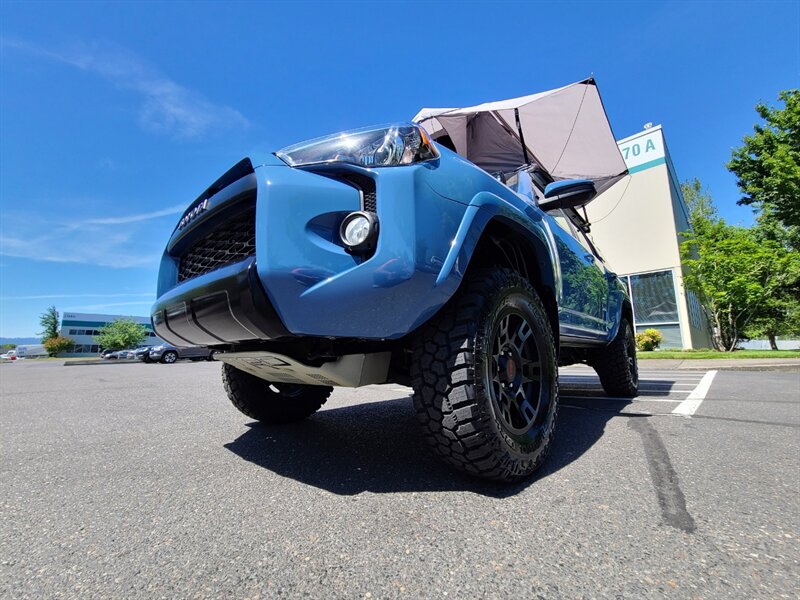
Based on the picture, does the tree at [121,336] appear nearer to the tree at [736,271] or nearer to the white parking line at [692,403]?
the tree at [736,271]

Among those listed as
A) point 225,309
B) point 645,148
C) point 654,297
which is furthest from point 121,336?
point 225,309

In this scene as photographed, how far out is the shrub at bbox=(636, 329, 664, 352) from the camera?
632 inches

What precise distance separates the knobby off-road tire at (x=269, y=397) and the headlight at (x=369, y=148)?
157cm

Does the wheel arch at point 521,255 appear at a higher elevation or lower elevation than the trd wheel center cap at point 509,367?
higher

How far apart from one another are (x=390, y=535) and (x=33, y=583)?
3.00 ft

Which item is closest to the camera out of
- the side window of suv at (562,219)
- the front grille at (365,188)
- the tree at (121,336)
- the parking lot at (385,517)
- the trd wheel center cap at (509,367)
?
the parking lot at (385,517)

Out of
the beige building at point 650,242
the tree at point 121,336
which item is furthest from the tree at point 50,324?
the beige building at point 650,242

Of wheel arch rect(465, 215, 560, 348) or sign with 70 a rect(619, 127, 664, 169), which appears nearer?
wheel arch rect(465, 215, 560, 348)

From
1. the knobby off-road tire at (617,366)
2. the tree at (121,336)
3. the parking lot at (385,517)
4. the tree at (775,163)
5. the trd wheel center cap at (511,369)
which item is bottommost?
the parking lot at (385,517)

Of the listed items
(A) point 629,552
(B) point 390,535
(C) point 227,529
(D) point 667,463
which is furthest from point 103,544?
(D) point 667,463

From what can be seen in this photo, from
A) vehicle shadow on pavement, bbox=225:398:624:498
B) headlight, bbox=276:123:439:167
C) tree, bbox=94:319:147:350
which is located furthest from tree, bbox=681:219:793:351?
tree, bbox=94:319:147:350

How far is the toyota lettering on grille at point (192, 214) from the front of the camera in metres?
1.79

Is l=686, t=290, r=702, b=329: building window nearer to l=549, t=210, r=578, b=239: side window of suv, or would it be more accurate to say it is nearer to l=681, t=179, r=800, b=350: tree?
l=681, t=179, r=800, b=350: tree

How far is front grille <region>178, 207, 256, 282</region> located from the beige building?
59.1ft
